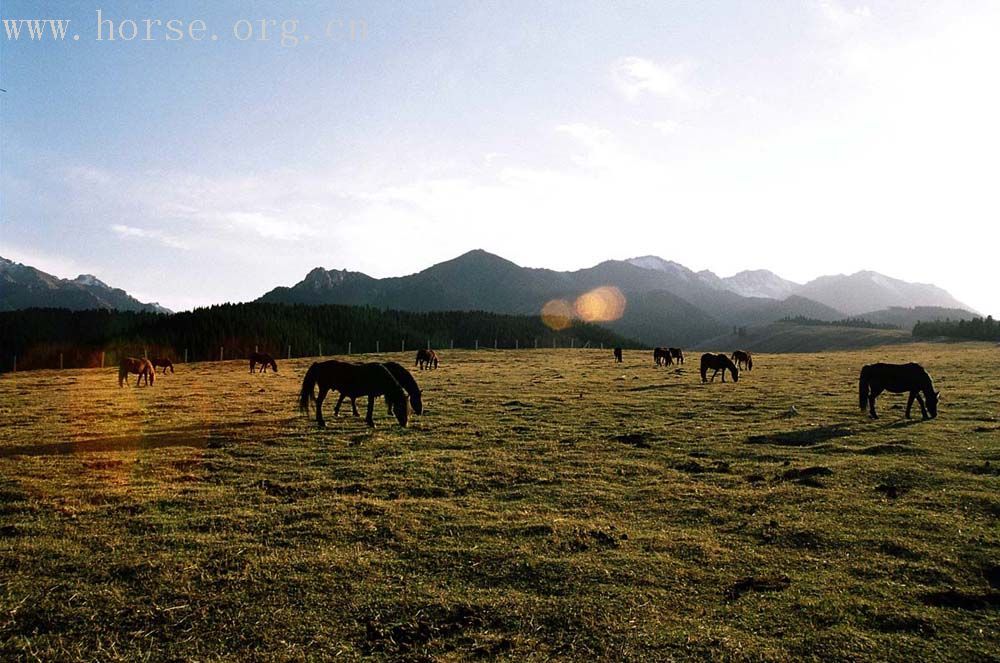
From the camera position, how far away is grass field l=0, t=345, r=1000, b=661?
22.1 ft

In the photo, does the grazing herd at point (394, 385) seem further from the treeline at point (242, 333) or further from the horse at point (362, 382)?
the treeline at point (242, 333)

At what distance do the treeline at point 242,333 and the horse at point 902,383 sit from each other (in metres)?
75.5

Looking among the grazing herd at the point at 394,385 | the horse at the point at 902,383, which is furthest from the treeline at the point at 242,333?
the horse at the point at 902,383

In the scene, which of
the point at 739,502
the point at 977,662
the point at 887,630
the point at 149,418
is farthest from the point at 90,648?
the point at 149,418

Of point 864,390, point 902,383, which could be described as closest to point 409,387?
point 864,390

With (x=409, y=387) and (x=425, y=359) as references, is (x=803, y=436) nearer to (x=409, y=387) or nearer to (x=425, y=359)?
(x=409, y=387)

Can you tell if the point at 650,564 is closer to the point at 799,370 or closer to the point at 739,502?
the point at 739,502

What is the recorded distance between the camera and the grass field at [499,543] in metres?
6.72

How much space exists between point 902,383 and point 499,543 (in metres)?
20.9

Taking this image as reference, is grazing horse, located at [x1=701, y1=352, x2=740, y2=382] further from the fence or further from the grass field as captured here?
the fence

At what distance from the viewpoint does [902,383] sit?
22.6 meters

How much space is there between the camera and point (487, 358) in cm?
7150

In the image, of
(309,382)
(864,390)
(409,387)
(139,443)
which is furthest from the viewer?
(864,390)

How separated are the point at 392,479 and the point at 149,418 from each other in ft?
47.9
